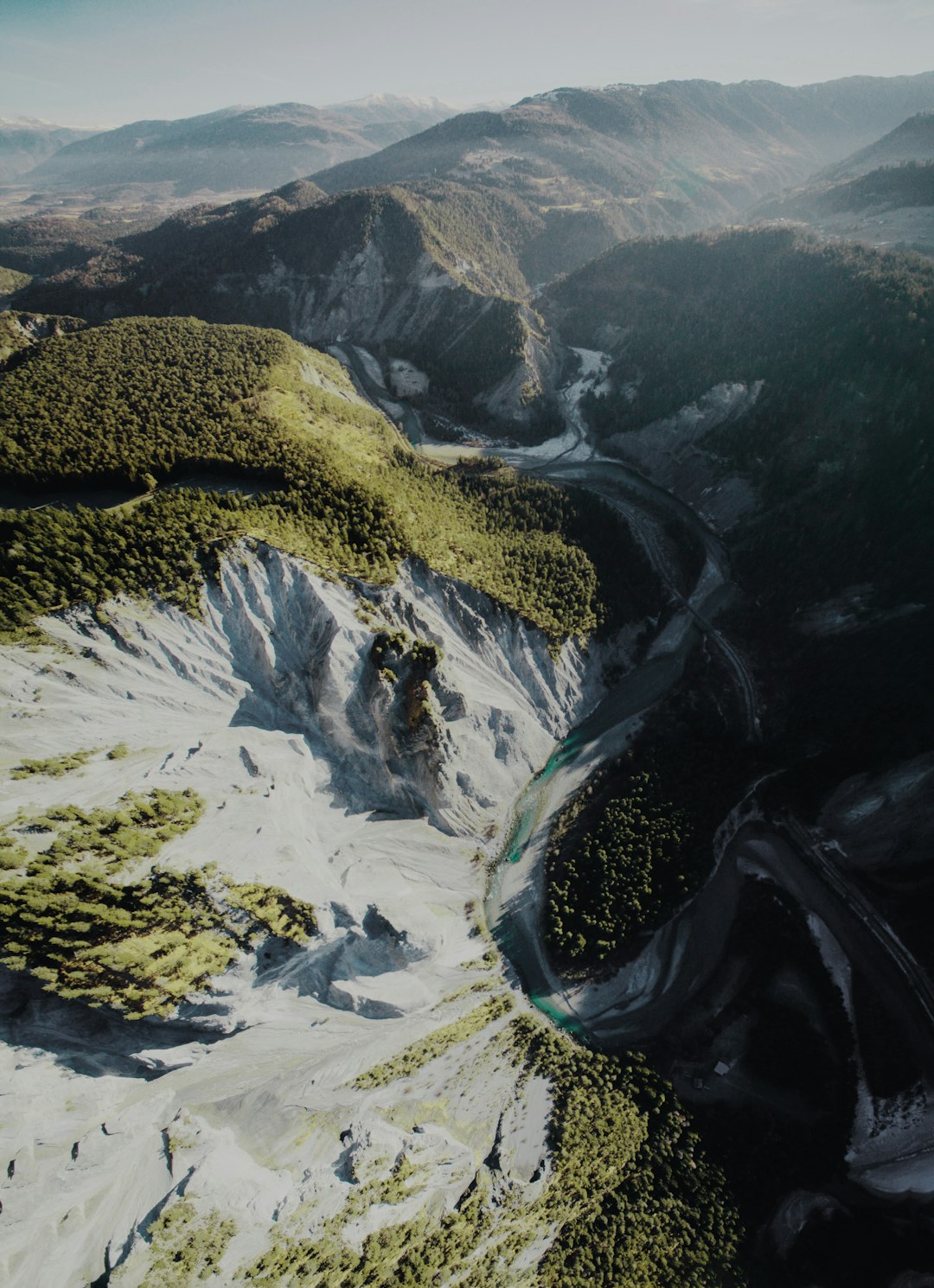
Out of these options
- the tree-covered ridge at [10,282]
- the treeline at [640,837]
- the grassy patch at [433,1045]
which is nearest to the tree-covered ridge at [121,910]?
the grassy patch at [433,1045]

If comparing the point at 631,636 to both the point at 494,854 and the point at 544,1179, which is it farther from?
the point at 544,1179

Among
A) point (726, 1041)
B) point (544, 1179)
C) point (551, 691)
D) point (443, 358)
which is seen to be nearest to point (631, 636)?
point (551, 691)

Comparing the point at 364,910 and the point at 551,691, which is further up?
the point at 551,691

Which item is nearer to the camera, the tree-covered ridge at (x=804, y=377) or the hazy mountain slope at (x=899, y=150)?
the tree-covered ridge at (x=804, y=377)

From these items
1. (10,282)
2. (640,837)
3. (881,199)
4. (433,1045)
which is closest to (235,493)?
(640,837)

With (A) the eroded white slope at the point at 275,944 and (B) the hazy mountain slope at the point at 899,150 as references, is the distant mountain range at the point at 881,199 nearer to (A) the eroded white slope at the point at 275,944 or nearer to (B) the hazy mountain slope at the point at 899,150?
(B) the hazy mountain slope at the point at 899,150

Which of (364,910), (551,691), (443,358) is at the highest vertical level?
(443,358)
